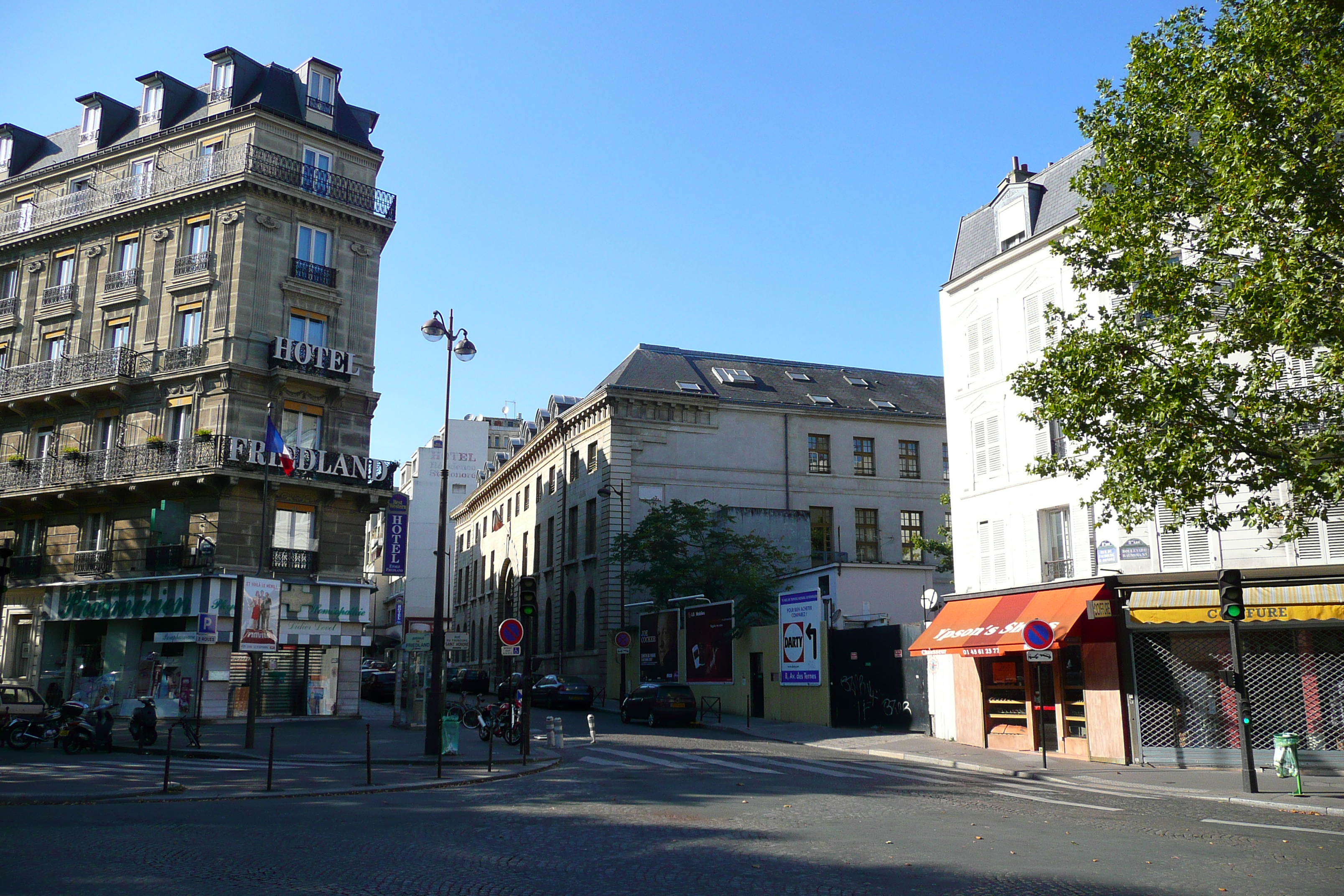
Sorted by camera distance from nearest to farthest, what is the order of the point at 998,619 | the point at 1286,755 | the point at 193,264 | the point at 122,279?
the point at 1286,755 → the point at 998,619 → the point at 193,264 → the point at 122,279

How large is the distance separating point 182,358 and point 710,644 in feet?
65.8

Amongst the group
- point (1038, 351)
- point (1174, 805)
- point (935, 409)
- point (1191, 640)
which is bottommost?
point (1174, 805)

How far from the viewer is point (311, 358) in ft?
110

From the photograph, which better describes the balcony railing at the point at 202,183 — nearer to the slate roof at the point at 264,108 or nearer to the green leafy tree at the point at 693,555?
Answer: the slate roof at the point at 264,108

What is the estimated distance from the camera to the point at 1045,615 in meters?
22.1

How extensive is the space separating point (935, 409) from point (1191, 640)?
3168cm

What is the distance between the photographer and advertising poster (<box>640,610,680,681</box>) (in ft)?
130

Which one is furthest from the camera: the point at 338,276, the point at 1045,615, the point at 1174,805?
the point at 338,276

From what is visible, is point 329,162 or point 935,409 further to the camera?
point 935,409

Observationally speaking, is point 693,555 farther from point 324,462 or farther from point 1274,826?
point 1274,826

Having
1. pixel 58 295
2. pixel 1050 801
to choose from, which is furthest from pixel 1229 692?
pixel 58 295

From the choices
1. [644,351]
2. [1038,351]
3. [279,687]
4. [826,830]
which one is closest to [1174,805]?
[826,830]

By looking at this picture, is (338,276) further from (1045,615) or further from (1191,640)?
(1191,640)

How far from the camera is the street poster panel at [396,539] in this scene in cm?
3347
